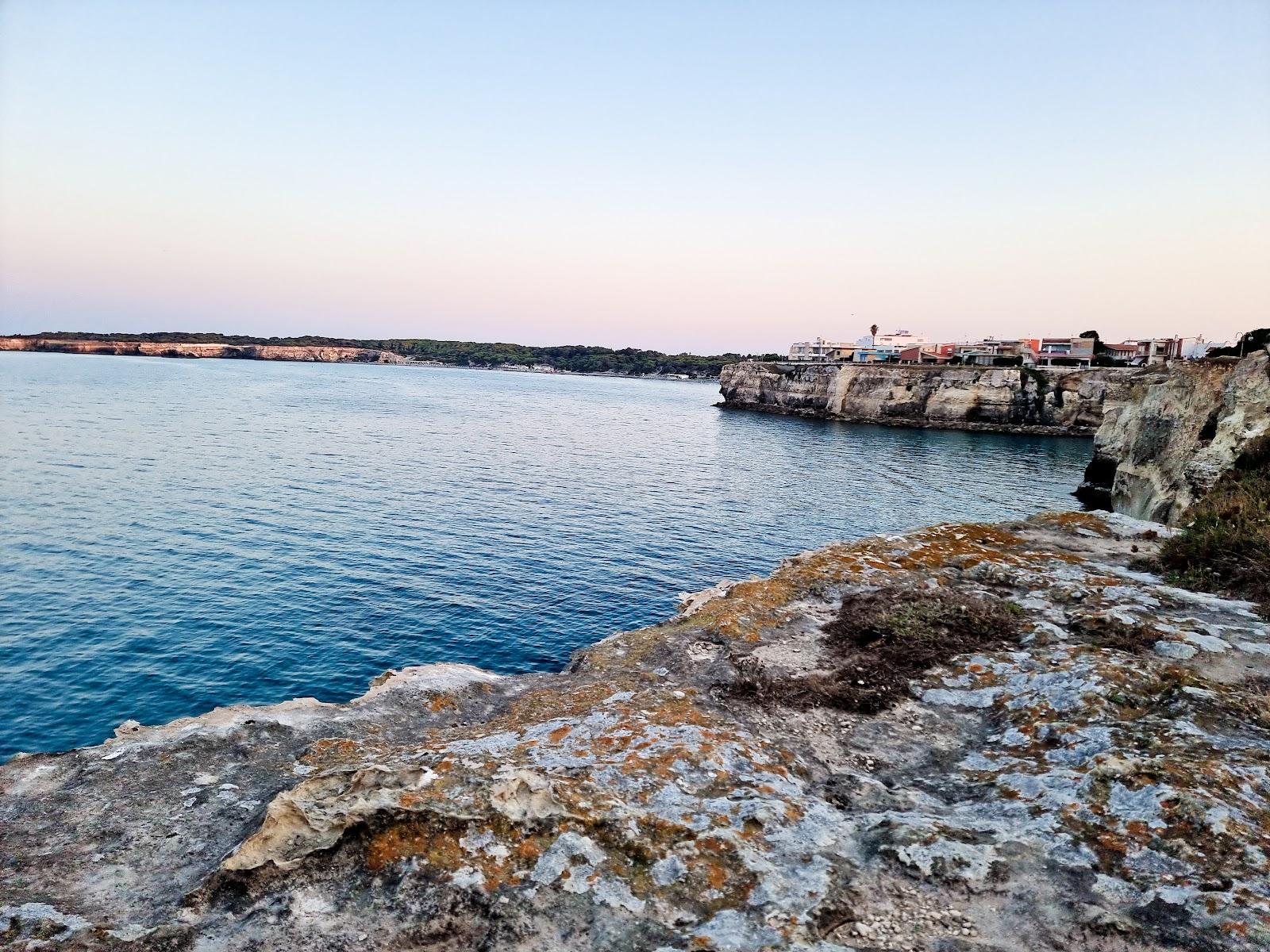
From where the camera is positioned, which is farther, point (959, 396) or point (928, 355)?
point (928, 355)

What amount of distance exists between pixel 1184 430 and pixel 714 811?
137 feet

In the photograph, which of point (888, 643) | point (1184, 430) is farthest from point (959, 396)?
point (888, 643)

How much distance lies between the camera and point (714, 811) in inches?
326

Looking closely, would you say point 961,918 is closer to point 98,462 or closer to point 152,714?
point 152,714

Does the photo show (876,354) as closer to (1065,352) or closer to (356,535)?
(1065,352)

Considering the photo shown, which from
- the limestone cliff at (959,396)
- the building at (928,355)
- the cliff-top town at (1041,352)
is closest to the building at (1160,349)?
the cliff-top town at (1041,352)

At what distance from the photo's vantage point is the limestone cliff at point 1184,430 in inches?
1155

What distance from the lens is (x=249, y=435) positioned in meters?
72.6

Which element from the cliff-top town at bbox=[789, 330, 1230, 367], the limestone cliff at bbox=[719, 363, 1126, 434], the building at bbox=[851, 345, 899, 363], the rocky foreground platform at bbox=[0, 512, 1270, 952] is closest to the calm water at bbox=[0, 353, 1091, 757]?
the rocky foreground platform at bbox=[0, 512, 1270, 952]

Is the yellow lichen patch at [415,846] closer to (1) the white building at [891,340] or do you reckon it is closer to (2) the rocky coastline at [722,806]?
(2) the rocky coastline at [722,806]

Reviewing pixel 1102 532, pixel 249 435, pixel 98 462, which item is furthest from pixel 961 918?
pixel 249 435

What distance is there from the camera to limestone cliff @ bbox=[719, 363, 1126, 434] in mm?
104500

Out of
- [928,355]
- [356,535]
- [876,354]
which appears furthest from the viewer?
[876,354]

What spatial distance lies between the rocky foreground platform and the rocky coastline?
38mm
